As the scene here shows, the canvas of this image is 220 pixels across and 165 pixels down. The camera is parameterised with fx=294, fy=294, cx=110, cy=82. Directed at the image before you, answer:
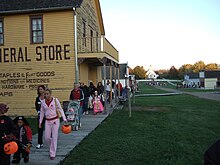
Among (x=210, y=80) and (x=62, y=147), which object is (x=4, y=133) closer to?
(x=62, y=147)

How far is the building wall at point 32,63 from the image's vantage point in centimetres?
1667

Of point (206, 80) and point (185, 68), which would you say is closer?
point (206, 80)

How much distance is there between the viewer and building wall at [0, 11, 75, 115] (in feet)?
54.7

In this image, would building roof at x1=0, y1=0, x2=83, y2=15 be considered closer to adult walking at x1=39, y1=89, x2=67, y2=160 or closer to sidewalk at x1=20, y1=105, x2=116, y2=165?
sidewalk at x1=20, y1=105, x2=116, y2=165

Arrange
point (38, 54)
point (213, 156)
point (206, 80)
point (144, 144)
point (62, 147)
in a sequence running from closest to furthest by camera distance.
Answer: point (213, 156)
point (62, 147)
point (144, 144)
point (38, 54)
point (206, 80)

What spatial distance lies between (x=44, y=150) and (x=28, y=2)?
11.6 meters

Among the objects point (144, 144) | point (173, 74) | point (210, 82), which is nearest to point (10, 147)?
point (144, 144)

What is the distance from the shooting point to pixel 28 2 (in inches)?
680

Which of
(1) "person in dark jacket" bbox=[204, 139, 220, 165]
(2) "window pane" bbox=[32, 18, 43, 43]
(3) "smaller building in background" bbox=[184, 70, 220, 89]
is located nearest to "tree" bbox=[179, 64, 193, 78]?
(3) "smaller building in background" bbox=[184, 70, 220, 89]

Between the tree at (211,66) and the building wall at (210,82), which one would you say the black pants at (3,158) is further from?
the tree at (211,66)

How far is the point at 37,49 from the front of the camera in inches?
674

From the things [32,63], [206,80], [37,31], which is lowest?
[206,80]

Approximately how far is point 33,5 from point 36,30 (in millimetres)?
1419

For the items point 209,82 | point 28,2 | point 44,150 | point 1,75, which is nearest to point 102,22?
point 28,2
